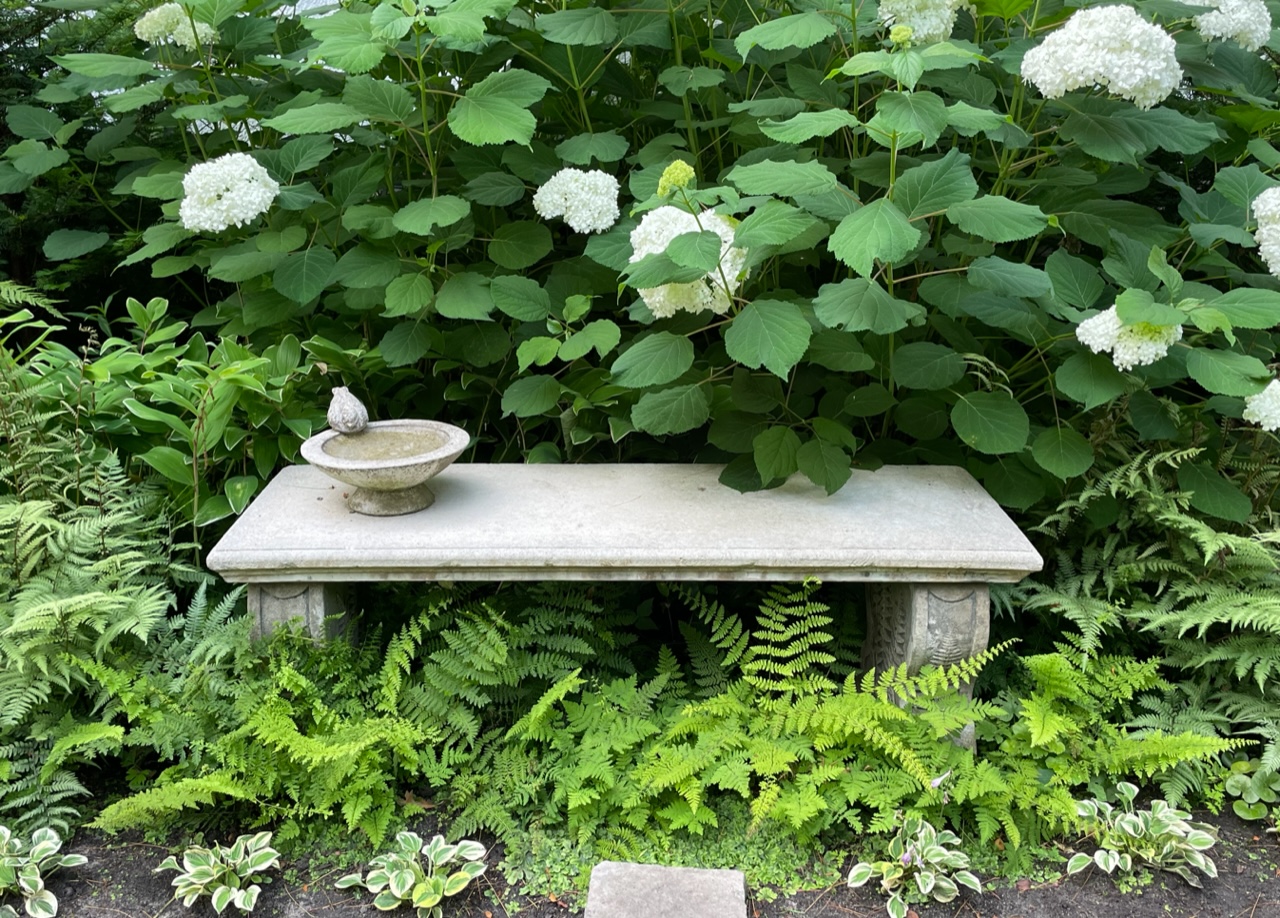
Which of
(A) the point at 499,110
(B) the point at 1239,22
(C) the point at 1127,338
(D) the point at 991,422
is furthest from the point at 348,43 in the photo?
(B) the point at 1239,22

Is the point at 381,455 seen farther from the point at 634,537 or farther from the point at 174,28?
the point at 174,28

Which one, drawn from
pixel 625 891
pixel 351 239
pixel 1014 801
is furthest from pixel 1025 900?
pixel 351 239

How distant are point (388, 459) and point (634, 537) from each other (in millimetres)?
610

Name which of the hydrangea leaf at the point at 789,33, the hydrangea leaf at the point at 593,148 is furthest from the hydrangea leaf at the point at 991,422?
the hydrangea leaf at the point at 593,148

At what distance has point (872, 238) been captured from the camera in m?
1.89

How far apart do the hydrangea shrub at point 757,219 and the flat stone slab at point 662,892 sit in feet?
3.03

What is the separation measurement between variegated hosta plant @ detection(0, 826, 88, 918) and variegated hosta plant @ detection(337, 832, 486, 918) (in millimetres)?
550

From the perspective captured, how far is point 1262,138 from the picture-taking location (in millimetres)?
2646

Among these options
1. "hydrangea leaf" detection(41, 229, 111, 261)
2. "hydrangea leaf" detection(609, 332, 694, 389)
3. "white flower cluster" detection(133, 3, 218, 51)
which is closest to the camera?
"hydrangea leaf" detection(609, 332, 694, 389)

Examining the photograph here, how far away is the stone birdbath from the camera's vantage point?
2188 mm

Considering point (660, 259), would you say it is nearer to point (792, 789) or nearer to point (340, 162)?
point (792, 789)

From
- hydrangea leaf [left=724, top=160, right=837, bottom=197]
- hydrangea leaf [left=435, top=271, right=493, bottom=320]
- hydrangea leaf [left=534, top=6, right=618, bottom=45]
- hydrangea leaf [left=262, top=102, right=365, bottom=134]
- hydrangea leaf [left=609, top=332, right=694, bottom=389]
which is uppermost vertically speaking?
hydrangea leaf [left=534, top=6, right=618, bottom=45]

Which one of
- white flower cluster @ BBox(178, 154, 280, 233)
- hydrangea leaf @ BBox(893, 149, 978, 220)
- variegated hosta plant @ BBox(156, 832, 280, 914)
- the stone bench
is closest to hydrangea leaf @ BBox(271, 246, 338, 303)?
white flower cluster @ BBox(178, 154, 280, 233)

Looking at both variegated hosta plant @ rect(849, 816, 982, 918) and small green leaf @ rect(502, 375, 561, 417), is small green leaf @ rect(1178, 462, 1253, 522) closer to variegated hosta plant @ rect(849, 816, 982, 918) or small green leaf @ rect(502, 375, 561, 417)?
variegated hosta plant @ rect(849, 816, 982, 918)
